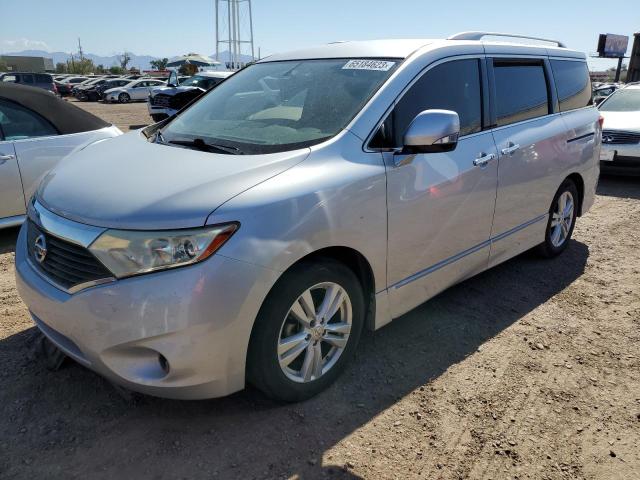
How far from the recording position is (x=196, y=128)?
3.24 m

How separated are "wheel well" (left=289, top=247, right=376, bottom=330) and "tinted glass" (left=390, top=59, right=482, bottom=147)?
2.21ft

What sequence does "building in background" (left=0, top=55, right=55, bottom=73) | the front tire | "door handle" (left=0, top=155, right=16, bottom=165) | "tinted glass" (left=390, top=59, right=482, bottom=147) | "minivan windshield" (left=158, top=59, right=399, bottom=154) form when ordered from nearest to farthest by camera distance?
the front tire
"minivan windshield" (left=158, top=59, right=399, bottom=154)
"tinted glass" (left=390, top=59, right=482, bottom=147)
"door handle" (left=0, top=155, right=16, bottom=165)
"building in background" (left=0, top=55, right=55, bottom=73)

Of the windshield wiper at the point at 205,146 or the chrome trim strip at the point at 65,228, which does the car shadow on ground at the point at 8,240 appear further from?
the windshield wiper at the point at 205,146

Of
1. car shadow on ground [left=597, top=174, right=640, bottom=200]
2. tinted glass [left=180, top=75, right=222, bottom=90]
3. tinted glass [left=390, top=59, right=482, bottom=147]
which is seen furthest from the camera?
tinted glass [left=180, top=75, right=222, bottom=90]

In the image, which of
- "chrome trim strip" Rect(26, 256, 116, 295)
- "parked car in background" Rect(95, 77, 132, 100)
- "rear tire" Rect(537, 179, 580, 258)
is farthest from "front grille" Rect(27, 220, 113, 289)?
"parked car in background" Rect(95, 77, 132, 100)

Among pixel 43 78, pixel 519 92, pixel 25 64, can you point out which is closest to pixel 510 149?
pixel 519 92

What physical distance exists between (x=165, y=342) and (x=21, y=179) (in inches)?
136

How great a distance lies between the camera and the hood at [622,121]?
26.9ft

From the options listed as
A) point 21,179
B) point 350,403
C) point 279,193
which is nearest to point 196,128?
point 279,193

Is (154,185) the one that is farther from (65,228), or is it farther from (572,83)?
(572,83)

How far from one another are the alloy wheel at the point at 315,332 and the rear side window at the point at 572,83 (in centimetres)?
298

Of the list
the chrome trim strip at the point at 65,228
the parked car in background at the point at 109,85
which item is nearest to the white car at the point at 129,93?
the parked car in background at the point at 109,85

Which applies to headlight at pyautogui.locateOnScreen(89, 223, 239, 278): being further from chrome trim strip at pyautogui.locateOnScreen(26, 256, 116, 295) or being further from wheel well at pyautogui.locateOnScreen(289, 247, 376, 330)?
wheel well at pyautogui.locateOnScreen(289, 247, 376, 330)

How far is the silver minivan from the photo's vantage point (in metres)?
2.19
